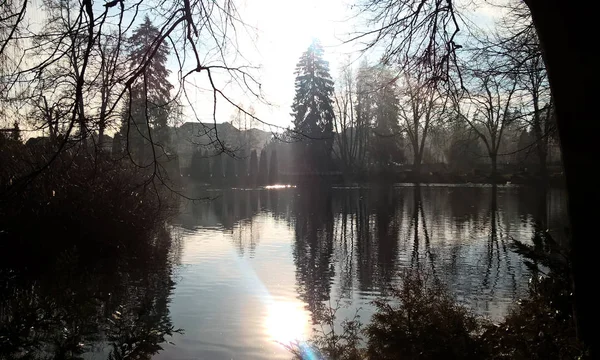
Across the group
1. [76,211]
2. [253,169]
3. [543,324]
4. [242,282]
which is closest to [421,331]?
[543,324]

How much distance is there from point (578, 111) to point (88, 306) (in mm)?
3720

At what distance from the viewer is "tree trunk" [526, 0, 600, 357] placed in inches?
106

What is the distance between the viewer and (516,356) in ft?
11.3

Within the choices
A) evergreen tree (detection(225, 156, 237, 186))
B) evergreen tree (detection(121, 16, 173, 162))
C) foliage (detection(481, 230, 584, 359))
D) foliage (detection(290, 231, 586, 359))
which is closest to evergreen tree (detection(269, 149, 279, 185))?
evergreen tree (detection(225, 156, 237, 186))

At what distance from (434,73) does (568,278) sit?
248 centimetres

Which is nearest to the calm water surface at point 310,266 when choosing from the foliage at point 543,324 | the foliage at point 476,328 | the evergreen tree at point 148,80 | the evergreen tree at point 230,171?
the foliage at point 543,324

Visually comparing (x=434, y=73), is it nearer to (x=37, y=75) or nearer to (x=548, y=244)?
(x=548, y=244)

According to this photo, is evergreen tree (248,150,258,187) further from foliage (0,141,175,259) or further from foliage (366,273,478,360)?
foliage (366,273,478,360)

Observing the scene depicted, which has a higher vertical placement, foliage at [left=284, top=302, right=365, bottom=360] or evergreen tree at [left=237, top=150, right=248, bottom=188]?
evergreen tree at [left=237, top=150, right=248, bottom=188]

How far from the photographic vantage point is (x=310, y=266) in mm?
11477

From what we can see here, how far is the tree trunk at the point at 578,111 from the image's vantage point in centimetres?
271

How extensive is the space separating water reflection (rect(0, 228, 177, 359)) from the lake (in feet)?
0.07

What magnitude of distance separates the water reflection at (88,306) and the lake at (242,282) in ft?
0.07

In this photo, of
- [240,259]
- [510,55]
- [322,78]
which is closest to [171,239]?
[240,259]
